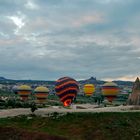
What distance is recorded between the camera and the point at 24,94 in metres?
126

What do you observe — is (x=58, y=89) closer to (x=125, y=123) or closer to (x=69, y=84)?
(x=69, y=84)

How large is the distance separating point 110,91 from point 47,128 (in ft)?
146

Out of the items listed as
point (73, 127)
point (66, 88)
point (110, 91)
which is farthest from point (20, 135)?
point (110, 91)

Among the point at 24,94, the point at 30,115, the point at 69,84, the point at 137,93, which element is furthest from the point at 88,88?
the point at 30,115

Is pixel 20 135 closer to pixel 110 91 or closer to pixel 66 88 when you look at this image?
pixel 66 88

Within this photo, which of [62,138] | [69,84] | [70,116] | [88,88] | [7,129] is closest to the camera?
[62,138]

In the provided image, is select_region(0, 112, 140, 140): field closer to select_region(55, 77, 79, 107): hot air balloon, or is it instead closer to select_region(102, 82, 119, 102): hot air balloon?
select_region(55, 77, 79, 107): hot air balloon

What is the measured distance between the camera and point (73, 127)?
6281 cm

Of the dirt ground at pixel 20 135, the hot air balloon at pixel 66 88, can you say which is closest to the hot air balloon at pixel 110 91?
the hot air balloon at pixel 66 88

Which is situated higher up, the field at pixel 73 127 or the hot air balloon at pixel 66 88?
the hot air balloon at pixel 66 88

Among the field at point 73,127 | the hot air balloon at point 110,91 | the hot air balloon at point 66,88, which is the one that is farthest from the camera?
the hot air balloon at point 110,91

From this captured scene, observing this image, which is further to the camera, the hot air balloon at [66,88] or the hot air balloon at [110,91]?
the hot air balloon at [110,91]

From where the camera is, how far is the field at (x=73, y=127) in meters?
58.4

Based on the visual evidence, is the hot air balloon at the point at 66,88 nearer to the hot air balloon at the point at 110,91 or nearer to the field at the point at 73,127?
the hot air balloon at the point at 110,91
